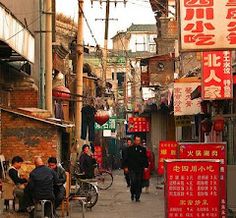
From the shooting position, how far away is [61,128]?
62.1ft

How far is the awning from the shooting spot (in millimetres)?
13906

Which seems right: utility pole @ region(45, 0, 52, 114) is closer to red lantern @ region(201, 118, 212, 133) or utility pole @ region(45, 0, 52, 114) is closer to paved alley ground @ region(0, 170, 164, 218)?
paved alley ground @ region(0, 170, 164, 218)

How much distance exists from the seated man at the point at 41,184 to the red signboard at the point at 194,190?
2617 mm

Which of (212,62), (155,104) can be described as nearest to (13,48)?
(212,62)

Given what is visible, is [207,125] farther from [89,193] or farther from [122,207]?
[89,193]

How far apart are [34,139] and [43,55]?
3.99 metres

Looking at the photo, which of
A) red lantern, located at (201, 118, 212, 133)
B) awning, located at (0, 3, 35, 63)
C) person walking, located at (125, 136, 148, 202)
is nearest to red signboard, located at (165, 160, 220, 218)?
awning, located at (0, 3, 35, 63)

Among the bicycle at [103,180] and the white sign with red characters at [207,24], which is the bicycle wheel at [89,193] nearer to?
the bicycle at [103,180]

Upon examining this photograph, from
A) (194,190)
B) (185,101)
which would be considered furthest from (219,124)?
(194,190)

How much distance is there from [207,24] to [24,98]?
1124 centimetres

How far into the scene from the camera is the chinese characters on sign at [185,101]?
22380mm

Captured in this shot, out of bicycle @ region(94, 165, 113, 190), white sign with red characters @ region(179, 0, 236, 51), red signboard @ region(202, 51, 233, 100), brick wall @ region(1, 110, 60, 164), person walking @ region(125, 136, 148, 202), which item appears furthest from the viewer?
bicycle @ region(94, 165, 113, 190)

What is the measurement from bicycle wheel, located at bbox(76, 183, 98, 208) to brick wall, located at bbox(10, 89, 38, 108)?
386 centimetres

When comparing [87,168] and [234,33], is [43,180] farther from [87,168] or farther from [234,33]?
[87,168]
